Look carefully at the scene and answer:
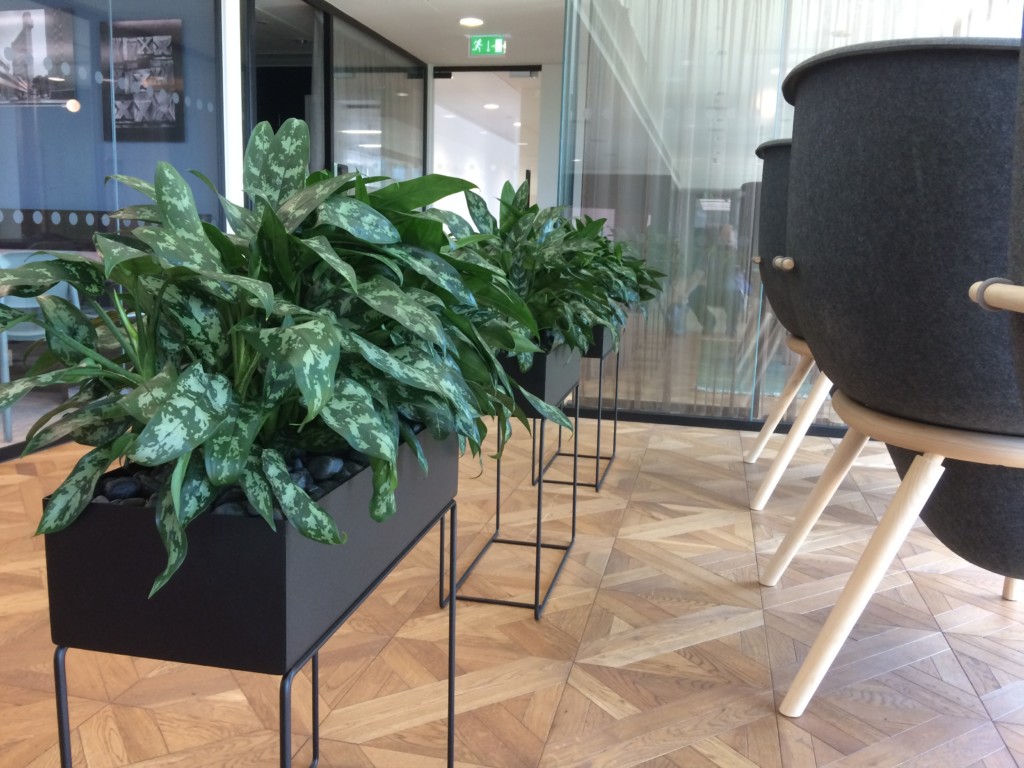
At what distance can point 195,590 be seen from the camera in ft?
2.02

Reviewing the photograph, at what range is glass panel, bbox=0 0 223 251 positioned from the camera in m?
2.95

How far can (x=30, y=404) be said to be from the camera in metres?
3.39

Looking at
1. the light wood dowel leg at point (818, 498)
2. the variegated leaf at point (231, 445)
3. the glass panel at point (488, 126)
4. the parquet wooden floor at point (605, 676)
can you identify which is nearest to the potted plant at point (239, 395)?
the variegated leaf at point (231, 445)

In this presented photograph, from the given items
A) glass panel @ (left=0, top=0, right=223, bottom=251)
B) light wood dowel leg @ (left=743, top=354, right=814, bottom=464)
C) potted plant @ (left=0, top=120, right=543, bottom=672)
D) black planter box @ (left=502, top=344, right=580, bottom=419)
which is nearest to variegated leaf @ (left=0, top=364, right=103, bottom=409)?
potted plant @ (left=0, top=120, right=543, bottom=672)

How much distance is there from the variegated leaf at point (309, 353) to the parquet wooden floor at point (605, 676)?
2.89 ft

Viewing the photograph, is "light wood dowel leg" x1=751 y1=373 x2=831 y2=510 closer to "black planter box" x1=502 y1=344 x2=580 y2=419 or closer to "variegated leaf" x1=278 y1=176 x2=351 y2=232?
"black planter box" x1=502 y1=344 x2=580 y2=419

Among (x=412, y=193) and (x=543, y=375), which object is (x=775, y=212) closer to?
(x=543, y=375)

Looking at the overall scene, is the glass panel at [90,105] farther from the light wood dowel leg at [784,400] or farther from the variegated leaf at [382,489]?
the variegated leaf at [382,489]

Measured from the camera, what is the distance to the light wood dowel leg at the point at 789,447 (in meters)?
2.58

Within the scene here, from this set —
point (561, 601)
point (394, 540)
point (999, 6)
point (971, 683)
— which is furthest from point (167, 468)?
point (999, 6)

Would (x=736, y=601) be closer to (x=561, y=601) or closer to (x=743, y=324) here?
(x=561, y=601)

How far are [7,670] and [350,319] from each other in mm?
1195

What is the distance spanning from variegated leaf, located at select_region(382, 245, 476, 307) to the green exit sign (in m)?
5.31

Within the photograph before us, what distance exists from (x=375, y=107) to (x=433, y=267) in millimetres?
5411
